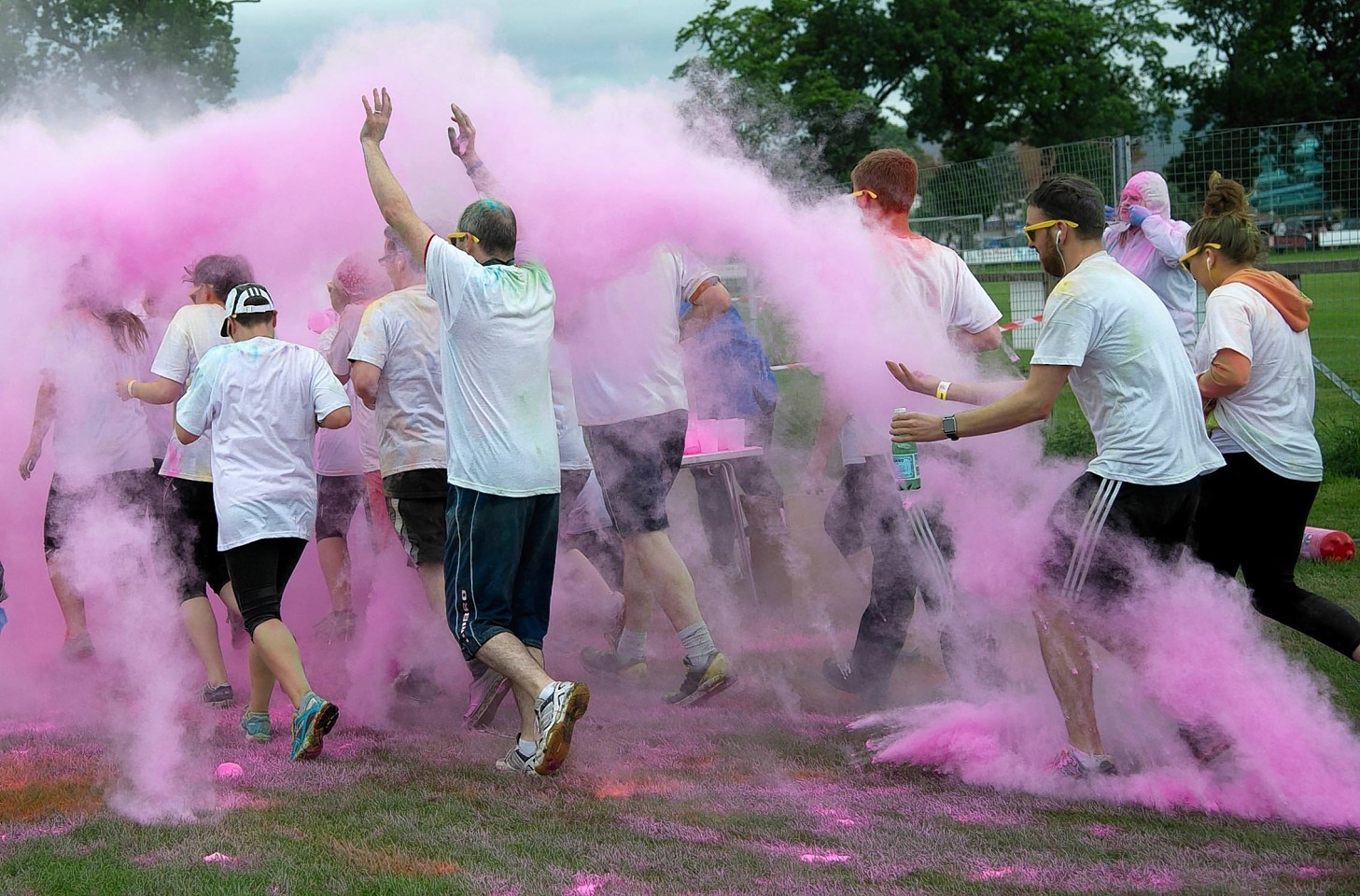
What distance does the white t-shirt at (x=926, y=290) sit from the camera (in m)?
4.90

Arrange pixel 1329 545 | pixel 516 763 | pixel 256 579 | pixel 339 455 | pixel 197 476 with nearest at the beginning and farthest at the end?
pixel 516 763 → pixel 256 579 → pixel 197 476 → pixel 339 455 → pixel 1329 545

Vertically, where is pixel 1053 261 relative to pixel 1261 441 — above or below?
above

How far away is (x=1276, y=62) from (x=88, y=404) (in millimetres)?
50137

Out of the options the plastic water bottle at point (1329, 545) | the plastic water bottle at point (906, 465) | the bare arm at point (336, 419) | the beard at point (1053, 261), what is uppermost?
the beard at point (1053, 261)

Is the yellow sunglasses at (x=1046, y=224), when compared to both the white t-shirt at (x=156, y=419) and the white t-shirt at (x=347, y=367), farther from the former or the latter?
the white t-shirt at (x=156, y=419)

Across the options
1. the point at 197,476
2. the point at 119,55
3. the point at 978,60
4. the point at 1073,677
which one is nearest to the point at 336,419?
the point at 197,476

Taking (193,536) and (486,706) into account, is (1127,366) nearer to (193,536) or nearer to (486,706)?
(486,706)

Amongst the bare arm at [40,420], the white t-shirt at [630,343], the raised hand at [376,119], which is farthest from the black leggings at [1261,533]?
the bare arm at [40,420]

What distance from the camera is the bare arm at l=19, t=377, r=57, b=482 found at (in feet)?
18.4

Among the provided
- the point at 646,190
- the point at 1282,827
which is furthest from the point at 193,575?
the point at 1282,827

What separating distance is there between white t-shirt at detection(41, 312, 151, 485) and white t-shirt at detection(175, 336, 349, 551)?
1101mm

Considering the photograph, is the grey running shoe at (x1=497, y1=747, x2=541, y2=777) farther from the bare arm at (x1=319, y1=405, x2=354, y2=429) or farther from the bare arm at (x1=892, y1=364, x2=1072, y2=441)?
the bare arm at (x1=892, y1=364, x2=1072, y2=441)

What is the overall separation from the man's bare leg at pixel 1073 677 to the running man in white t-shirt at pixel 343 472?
3.05m

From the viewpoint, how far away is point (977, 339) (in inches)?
198
